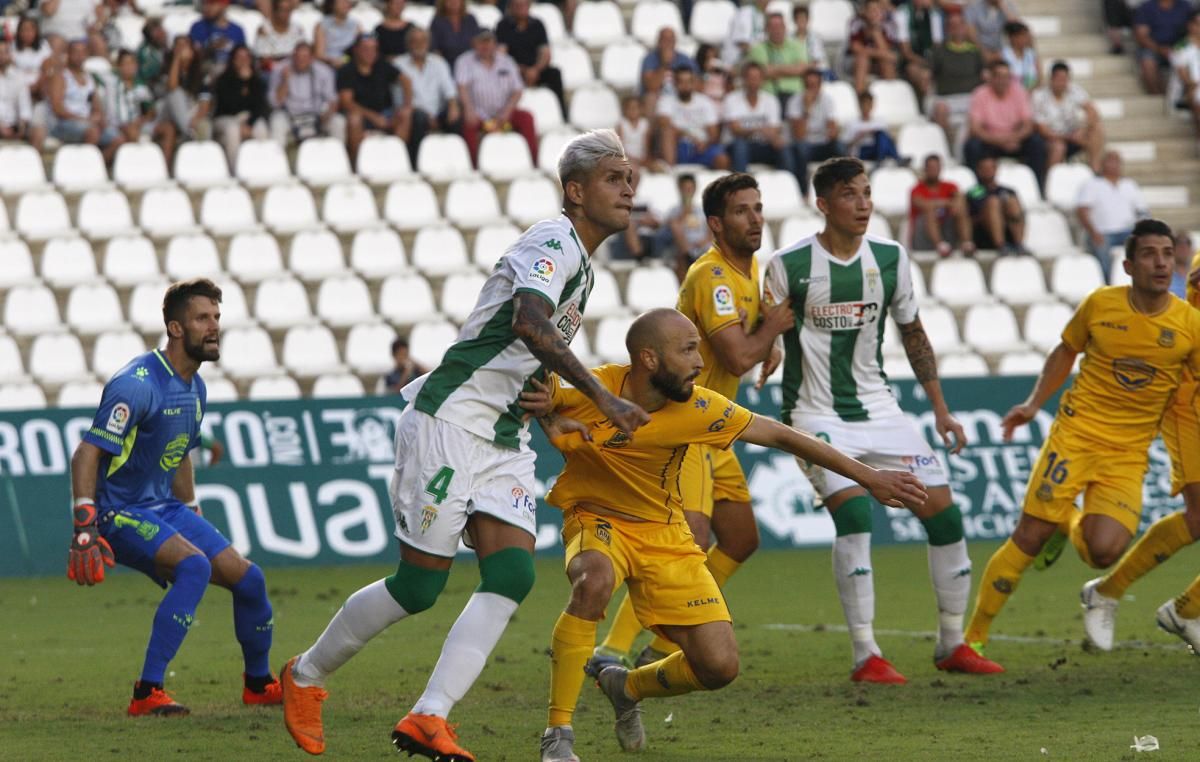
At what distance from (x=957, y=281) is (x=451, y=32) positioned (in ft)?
21.3

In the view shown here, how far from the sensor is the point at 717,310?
8.73 meters

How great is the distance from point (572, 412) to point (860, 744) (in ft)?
5.75

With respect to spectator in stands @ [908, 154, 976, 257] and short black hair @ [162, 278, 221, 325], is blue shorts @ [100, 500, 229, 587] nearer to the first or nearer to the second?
short black hair @ [162, 278, 221, 325]

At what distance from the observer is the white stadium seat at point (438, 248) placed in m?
19.3

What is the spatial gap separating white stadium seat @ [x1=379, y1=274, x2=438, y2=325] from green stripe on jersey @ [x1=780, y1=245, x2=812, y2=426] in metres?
9.83

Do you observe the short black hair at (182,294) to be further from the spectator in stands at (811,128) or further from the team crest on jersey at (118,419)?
the spectator in stands at (811,128)

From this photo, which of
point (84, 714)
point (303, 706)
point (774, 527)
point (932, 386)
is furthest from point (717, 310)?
point (774, 527)

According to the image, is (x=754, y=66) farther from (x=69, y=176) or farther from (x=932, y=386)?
(x=932, y=386)

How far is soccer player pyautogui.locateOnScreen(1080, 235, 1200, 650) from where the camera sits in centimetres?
962

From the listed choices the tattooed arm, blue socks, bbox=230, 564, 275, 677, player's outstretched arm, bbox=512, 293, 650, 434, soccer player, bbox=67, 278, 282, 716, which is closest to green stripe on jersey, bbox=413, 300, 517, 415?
player's outstretched arm, bbox=512, 293, 650, 434

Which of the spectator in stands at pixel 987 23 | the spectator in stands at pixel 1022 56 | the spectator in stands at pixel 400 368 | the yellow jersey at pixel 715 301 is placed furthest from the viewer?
the spectator in stands at pixel 987 23

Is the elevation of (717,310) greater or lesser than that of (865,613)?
greater

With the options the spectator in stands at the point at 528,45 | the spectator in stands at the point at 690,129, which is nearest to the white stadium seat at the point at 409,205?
the spectator in stands at the point at 528,45

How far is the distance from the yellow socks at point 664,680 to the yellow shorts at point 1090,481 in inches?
125
